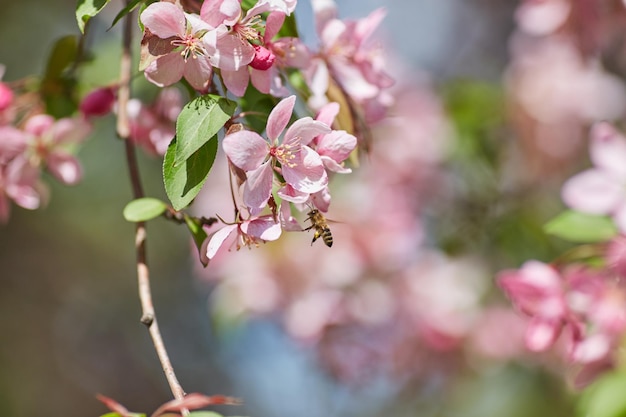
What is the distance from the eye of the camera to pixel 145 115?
1082mm

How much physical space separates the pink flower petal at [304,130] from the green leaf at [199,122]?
2.3 inches

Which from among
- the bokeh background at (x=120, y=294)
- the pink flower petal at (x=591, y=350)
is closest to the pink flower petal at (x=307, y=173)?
the pink flower petal at (x=591, y=350)

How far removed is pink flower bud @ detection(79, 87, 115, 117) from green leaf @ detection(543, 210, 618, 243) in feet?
2.30

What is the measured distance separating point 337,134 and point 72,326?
4.62 meters

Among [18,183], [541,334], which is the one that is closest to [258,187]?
[18,183]

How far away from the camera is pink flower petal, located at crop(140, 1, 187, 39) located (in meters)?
0.73

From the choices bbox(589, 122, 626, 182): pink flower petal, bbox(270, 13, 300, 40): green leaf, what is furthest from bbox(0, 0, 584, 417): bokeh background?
bbox(270, 13, 300, 40): green leaf

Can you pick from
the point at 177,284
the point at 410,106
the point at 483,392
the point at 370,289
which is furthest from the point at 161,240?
the point at 370,289

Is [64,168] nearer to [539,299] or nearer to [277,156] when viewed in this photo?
[277,156]

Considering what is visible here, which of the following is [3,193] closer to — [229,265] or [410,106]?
[229,265]

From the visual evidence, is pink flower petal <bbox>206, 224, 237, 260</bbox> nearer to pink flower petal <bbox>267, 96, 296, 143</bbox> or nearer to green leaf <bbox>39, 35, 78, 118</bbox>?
pink flower petal <bbox>267, 96, 296, 143</bbox>

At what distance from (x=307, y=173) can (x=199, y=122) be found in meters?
0.11

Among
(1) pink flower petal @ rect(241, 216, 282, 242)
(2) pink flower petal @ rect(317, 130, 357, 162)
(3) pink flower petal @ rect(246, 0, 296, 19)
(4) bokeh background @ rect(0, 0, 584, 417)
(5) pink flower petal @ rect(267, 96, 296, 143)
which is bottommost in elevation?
(4) bokeh background @ rect(0, 0, 584, 417)

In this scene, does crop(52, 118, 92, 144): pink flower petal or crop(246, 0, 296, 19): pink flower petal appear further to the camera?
crop(52, 118, 92, 144): pink flower petal
